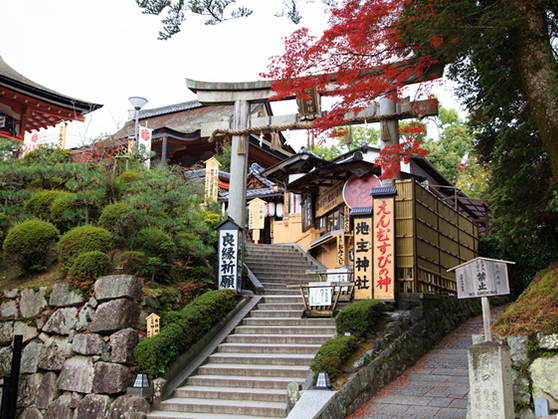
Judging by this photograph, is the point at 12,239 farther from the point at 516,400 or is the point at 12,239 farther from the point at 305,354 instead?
the point at 516,400

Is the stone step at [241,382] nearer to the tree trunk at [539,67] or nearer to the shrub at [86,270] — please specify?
the shrub at [86,270]

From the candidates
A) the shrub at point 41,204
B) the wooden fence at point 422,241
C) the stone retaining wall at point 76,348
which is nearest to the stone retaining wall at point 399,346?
the wooden fence at point 422,241

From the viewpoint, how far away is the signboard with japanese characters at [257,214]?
979 inches

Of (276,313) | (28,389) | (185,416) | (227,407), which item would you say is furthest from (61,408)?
(276,313)

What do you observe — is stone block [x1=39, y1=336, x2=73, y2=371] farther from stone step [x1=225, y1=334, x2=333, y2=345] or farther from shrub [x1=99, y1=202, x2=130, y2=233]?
stone step [x1=225, y1=334, x2=333, y2=345]

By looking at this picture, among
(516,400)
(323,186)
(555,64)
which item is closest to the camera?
(516,400)

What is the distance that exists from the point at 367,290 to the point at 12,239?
7964 mm

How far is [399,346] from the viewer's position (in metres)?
9.35

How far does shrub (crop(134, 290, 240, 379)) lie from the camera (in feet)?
29.1

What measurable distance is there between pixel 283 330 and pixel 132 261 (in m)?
3.73

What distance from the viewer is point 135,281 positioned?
9.58 meters

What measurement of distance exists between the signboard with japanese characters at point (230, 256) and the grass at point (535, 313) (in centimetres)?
678

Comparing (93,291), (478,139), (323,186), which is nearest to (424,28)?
(478,139)

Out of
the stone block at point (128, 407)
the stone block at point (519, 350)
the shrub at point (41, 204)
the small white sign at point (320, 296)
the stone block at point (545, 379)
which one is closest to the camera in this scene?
the stone block at point (545, 379)
